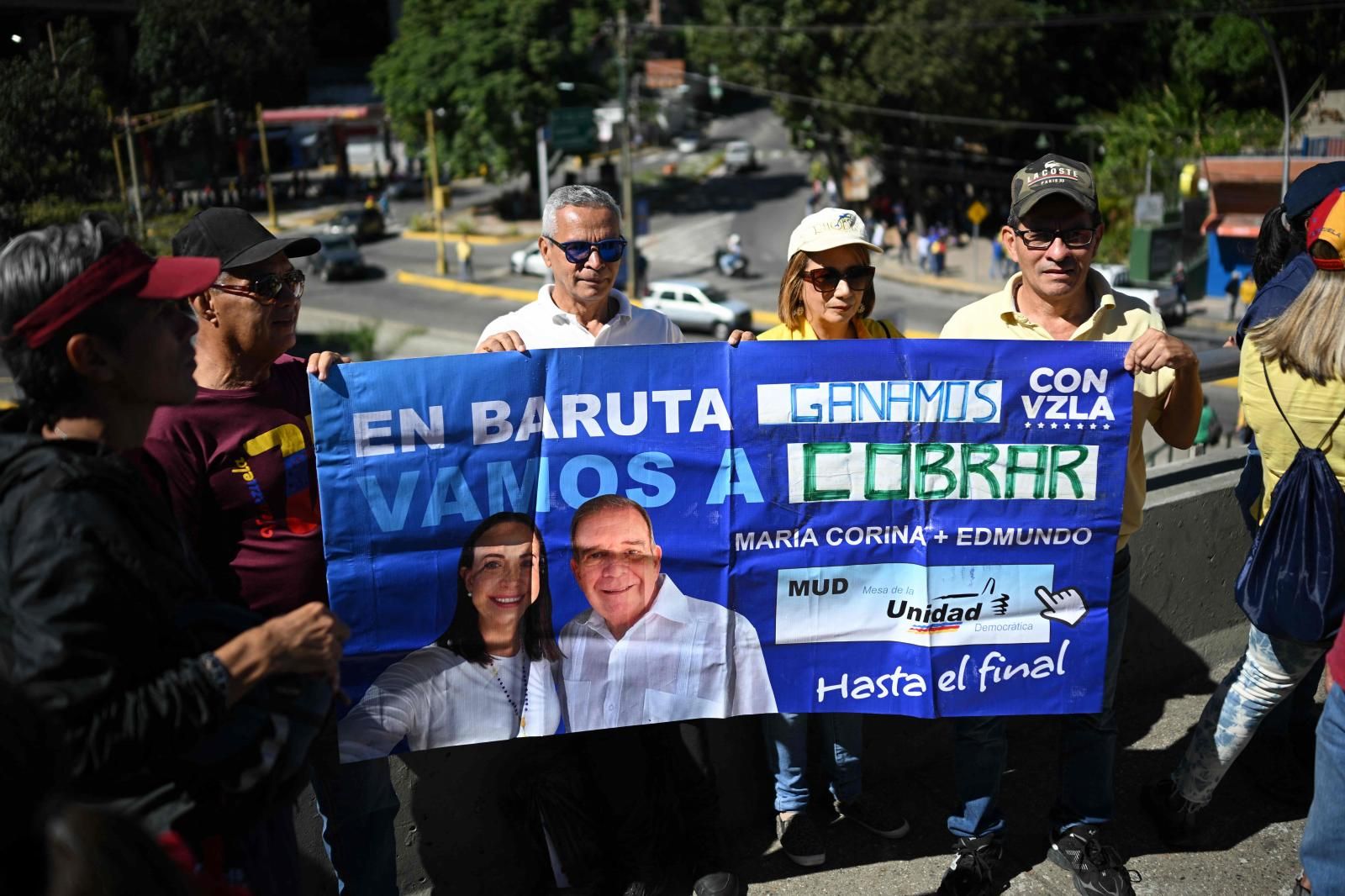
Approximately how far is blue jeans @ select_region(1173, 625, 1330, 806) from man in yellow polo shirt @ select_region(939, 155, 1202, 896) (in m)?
0.33

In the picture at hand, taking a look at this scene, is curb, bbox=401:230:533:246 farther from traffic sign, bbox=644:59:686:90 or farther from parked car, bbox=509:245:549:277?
traffic sign, bbox=644:59:686:90

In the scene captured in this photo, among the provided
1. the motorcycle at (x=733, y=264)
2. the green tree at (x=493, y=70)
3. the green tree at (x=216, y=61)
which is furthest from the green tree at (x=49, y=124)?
the green tree at (x=493, y=70)

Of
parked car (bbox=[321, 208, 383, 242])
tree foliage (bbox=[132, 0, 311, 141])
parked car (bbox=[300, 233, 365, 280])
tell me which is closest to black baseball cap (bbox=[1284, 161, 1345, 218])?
tree foliage (bbox=[132, 0, 311, 141])

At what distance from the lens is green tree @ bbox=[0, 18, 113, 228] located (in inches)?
374

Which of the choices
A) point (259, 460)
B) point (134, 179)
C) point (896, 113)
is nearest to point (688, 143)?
point (896, 113)

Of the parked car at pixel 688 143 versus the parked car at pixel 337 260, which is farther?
the parked car at pixel 688 143

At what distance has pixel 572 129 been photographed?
1690 inches

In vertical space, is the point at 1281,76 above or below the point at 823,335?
above

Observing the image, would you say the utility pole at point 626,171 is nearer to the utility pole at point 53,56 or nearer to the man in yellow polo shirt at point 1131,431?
the utility pole at point 53,56

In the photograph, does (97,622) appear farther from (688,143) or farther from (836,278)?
(688,143)

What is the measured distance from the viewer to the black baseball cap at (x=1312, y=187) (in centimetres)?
408

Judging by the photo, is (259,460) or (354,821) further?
(354,821)

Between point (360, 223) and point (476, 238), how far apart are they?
192 inches

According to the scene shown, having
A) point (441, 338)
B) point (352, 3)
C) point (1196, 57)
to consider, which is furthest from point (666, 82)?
point (441, 338)
